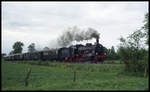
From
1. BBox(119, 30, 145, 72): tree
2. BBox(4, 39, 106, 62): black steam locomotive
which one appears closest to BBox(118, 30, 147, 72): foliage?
BBox(119, 30, 145, 72): tree

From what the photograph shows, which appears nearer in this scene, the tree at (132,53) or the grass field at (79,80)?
the grass field at (79,80)

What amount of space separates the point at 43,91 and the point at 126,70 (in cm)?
1709

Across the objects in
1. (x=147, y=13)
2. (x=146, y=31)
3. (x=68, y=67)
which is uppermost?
(x=147, y=13)

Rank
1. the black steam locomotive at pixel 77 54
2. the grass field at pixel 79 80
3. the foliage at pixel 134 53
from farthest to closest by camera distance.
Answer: the black steam locomotive at pixel 77 54, the foliage at pixel 134 53, the grass field at pixel 79 80

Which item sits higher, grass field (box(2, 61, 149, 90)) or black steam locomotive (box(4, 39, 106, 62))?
black steam locomotive (box(4, 39, 106, 62))

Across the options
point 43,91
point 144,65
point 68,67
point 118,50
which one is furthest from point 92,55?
point 43,91

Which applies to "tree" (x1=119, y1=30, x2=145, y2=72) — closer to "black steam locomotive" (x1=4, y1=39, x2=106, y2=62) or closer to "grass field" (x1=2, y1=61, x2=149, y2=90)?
"grass field" (x1=2, y1=61, x2=149, y2=90)

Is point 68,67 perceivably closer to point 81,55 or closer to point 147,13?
point 81,55

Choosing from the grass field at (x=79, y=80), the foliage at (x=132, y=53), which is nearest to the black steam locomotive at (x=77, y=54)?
the grass field at (x=79, y=80)

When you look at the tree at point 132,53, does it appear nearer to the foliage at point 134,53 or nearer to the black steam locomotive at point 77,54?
the foliage at point 134,53

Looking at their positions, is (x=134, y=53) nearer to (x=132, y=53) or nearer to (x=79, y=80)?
(x=132, y=53)

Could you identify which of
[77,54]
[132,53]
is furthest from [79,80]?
[77,54]

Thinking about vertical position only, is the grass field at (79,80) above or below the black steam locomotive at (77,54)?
below

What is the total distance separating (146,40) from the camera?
80.9ft
